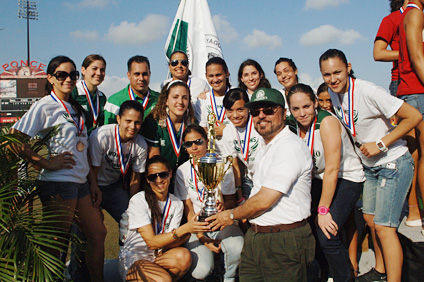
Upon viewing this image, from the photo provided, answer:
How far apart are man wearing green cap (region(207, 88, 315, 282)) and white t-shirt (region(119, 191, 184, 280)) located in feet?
3.64

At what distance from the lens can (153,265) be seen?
3.62 metres

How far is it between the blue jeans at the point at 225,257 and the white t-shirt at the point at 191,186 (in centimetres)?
47

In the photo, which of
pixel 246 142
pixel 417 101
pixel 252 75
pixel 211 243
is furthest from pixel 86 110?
pixel 417 101

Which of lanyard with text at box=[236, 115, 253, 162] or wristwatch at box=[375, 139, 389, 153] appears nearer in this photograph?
wristwatch at box=[375, 139, 389, 153]

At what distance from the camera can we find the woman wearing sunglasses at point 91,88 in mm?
4918

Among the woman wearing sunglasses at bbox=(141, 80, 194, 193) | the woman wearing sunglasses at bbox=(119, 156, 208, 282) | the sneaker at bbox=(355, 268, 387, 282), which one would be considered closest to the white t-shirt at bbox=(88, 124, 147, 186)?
the woman wearing sunglasses at bbox=(141, 80, 194, 193)

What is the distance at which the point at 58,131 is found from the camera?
11.9ft

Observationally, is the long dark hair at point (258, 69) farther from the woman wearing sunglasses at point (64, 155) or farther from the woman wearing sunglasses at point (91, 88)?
the woman wearing sunglasses at point (64, 155)

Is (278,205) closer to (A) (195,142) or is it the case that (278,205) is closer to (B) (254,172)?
(B) (254,172)

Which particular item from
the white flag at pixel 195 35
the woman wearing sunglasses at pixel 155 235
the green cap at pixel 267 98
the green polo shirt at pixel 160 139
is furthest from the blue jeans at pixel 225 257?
the white flag at pixel 195 35

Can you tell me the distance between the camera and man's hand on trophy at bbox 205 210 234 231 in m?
3.15

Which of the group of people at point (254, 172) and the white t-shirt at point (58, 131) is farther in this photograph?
the white t-shirt at point (58, 131)

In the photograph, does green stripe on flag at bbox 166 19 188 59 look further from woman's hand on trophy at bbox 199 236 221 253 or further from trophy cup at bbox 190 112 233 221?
woman's hand on trophy at bbox 199 236 221 253

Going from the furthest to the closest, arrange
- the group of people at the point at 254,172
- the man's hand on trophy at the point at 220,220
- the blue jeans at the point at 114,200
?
the blue jeans at the point at 114,200 < the man's hand on trophy at the point at 220,220 < the group of people at the point at 254,172
